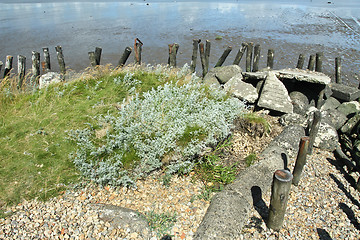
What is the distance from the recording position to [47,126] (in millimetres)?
7441

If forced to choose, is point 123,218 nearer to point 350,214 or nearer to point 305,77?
point 350,214

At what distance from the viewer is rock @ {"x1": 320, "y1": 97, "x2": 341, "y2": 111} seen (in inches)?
466

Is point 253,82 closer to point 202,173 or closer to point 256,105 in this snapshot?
point 256,105

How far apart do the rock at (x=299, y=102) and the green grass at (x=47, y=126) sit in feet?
16.4

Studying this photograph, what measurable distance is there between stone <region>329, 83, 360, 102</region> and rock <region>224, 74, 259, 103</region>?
4.43 meters

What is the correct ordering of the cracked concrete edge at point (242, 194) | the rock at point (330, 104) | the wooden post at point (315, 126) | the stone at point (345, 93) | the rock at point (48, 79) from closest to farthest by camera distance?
the cracked concrete edge at point (242, 194)
the wooden post at point (315, 126)
the rock at point (48, 79)
the rock at point (330, 104)
the stone at point (345, 93)

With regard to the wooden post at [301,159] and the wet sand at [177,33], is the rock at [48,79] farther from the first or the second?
the wooden post at [301,159]

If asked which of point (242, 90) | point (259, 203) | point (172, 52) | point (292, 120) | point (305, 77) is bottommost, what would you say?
point (259, 203)

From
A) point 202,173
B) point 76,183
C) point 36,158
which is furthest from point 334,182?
point 36,158

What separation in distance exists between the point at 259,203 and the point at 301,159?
65.0 inches

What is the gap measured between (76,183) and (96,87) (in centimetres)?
438

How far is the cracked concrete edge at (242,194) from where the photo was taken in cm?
530

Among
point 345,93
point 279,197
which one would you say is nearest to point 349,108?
point 345,93

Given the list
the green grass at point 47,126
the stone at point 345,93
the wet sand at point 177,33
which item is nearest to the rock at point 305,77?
the stone at point 345,93
